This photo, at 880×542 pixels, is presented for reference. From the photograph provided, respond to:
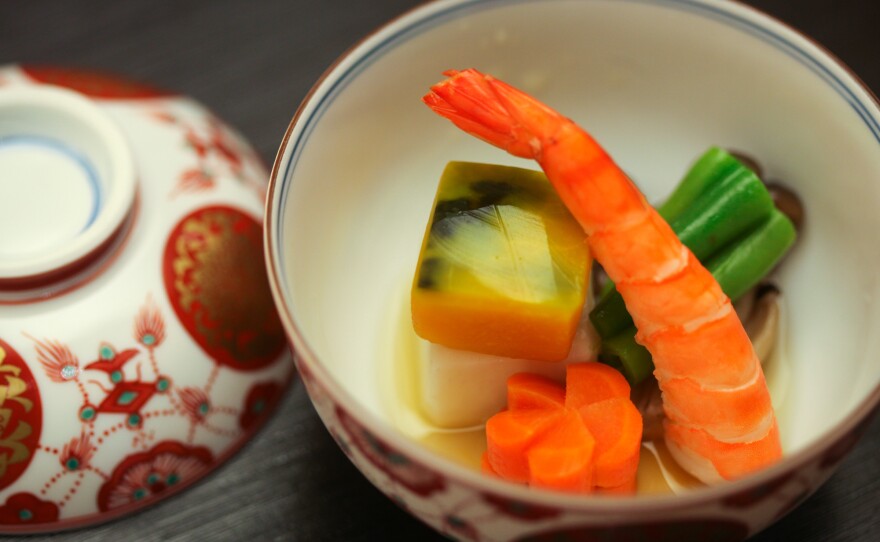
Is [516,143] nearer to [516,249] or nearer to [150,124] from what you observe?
[516,249]

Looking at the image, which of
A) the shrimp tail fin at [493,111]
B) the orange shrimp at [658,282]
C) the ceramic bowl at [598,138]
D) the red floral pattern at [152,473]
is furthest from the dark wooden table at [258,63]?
the shrimp tail fin at [493,111]

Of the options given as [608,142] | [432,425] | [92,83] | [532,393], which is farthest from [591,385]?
[92,83]

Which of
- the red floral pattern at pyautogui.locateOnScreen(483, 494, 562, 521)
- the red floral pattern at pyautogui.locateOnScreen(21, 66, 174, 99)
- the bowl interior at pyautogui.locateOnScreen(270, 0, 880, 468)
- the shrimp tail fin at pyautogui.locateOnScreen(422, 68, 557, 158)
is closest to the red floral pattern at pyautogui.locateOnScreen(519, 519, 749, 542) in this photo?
the red floral pattern at pyautogui.locateOnScreen(483, 494, 562, 521)

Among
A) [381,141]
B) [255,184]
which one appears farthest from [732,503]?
[255,184]

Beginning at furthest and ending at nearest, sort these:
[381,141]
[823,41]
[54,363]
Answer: [823,41] → [381,141] → [54,363]

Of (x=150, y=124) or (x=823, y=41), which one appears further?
(x=823, y=41)

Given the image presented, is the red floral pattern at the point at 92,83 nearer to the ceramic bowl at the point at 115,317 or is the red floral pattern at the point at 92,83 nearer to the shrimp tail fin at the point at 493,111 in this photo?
the ceramic bowl at the point at 115,317
